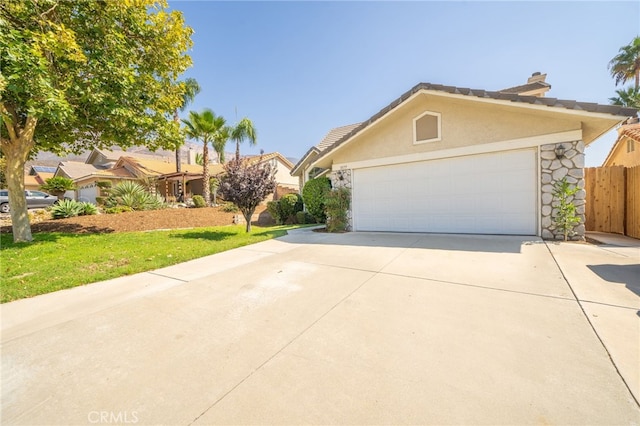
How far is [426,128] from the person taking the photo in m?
8.34

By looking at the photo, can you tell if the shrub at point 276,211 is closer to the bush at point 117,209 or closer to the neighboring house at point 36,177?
the bush at point 117,209

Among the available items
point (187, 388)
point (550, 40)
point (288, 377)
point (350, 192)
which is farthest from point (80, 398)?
point (550, 40)

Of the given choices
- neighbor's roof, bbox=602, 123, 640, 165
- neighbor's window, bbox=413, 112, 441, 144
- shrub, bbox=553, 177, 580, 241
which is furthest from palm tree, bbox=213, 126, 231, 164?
neighbor's roof, bbox=602, 123, 640, 165

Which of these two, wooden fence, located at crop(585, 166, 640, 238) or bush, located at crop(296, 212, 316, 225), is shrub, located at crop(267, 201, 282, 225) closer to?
bush, located at crop(296, 212, 316, 225)

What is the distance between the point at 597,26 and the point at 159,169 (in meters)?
31.5

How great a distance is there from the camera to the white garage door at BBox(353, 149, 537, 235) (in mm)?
7160

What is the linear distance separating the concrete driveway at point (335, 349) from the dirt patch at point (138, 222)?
7.10 metres

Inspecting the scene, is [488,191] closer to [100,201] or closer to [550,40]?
[550,40]

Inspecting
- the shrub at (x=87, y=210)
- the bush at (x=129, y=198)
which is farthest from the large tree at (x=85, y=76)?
the bush at (x=129, y=198)

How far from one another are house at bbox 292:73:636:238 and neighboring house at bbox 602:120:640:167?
5.37m

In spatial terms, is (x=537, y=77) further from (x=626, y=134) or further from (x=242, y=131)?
(x=242, y=131)

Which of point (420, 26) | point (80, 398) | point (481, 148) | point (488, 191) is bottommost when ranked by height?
point (80, 398)

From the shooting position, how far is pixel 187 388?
1956 mm

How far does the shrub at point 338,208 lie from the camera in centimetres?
986
